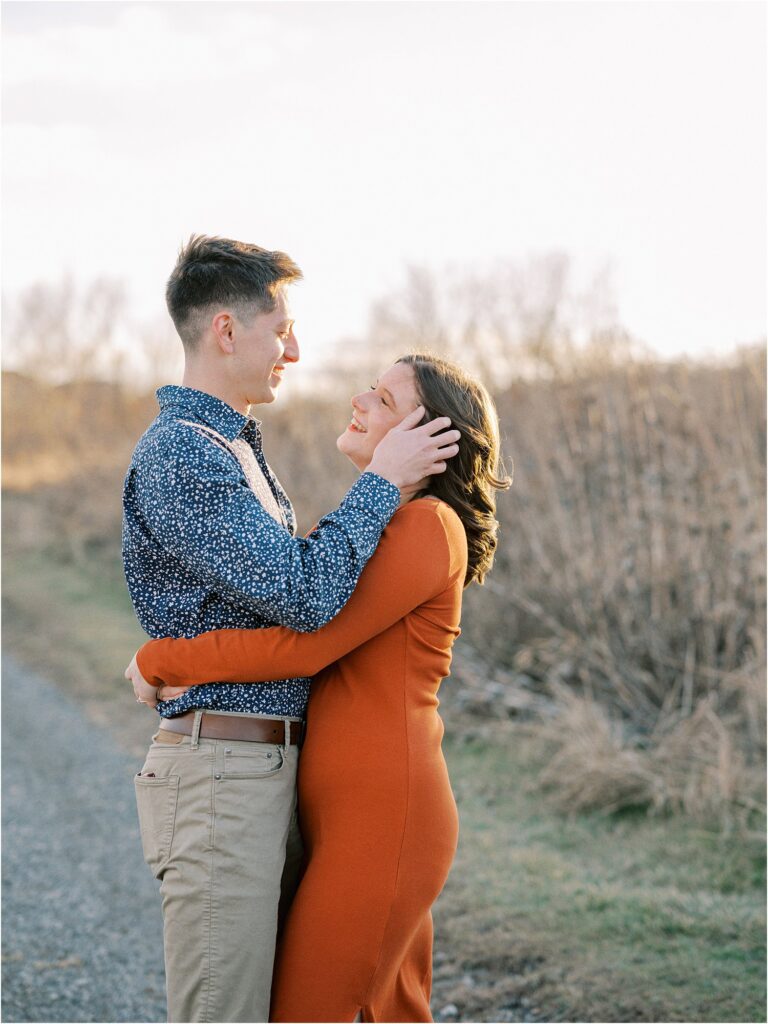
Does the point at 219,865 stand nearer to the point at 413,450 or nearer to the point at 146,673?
the point at 146,673

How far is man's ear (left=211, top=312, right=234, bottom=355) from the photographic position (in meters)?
2.44

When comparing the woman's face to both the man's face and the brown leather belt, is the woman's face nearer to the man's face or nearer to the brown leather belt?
the man's face

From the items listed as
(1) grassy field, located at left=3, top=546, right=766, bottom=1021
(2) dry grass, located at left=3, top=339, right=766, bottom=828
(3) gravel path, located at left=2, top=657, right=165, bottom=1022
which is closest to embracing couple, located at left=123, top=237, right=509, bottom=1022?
(1) grassy field, located at left=3, top=546, right=766, bottom=1021

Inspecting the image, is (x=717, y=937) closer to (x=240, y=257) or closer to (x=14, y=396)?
(x=240, y=257)

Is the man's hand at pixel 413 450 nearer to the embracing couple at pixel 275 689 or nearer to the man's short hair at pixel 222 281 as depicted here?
the embracing couple at pixel 275 689

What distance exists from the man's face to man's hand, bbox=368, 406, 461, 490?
33 centimetres

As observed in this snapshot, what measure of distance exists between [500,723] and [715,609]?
7.08ft

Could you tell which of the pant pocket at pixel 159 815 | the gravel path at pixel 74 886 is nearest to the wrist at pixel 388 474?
the pant pocket at pixel 159 815

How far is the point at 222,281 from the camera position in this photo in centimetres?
244

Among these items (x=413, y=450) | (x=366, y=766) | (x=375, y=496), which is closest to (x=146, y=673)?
(x=366, y=766)

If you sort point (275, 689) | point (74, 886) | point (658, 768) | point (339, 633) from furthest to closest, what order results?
point (658, 768) → point (74, 886) → point (275, 689) → point (339, 633)

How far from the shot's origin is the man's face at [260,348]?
8.08 feet

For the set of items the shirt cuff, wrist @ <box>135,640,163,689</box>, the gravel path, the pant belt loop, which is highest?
the shirt cuff

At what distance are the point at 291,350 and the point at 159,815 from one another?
117 centimetres
